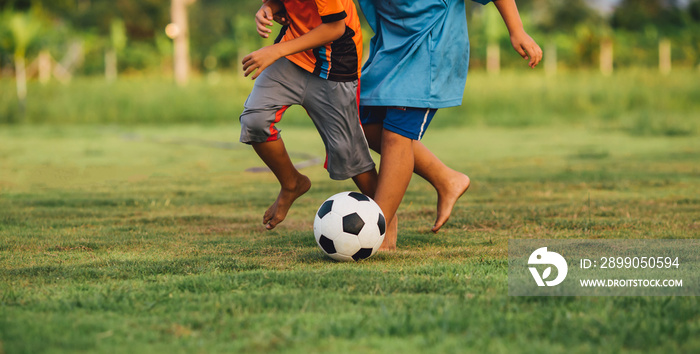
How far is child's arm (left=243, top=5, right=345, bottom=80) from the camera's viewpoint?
3.40 meters

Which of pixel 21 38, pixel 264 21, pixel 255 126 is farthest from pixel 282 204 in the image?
pixel 21 38

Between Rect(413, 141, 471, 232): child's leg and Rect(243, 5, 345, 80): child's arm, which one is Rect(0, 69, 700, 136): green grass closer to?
Rect(413, 141, 471, 232): child's leg

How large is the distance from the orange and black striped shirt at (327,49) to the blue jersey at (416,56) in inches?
3.7

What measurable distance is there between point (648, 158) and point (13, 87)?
15.5 metres

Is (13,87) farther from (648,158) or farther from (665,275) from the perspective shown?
(665,275)

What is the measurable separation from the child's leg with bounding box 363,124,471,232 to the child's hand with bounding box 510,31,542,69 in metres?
0.67

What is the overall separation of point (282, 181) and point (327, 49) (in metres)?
0.71

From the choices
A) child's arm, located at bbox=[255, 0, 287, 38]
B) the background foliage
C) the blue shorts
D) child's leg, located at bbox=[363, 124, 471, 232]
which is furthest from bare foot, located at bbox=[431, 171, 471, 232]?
the background foliage

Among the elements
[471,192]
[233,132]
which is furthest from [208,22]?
[471,192]

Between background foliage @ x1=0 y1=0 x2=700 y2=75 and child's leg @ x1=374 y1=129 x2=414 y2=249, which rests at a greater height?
background foliage @ x1=0 y1=0 x2=700 y2=75

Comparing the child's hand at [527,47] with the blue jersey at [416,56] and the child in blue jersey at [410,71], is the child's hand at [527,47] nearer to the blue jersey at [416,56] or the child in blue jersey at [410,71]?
the child in blue jersey at [410,71]

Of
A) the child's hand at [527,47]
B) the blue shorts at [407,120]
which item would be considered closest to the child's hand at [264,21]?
the blue shorts at [407,120]

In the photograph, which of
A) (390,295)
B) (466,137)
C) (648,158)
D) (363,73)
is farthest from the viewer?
(466,137)

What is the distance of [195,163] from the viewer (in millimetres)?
8609
